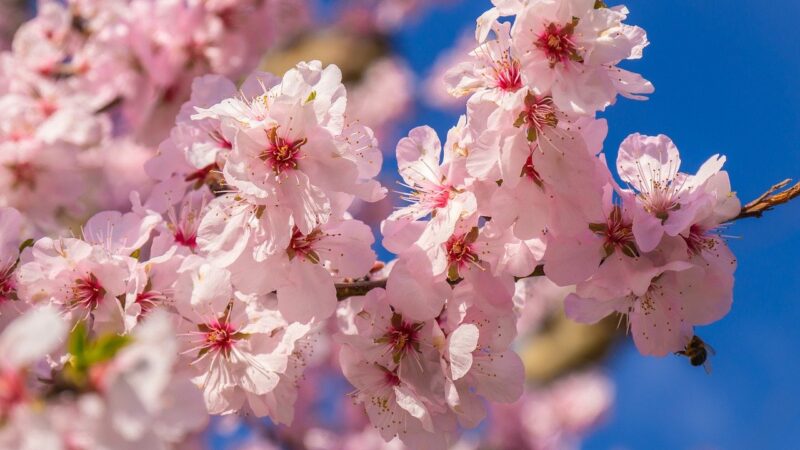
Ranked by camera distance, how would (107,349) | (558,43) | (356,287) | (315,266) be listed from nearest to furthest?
(107,349)
(558,43)
(315,266)
(356,287)

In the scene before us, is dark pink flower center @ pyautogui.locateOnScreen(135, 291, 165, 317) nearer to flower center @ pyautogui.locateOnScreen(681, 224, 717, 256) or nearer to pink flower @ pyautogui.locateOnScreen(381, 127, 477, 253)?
pink flower @ pyautogui.locateOnScreen(381, 127, 477, 253)

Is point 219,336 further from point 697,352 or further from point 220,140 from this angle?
point 697,352

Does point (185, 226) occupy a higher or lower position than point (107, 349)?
lower

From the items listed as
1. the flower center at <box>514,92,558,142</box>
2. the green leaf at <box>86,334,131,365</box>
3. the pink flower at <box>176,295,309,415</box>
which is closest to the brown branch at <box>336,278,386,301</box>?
the pink flower at <box>176,295,309,415</box>

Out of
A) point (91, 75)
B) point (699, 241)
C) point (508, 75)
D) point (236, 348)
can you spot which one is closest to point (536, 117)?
point (508, 75)

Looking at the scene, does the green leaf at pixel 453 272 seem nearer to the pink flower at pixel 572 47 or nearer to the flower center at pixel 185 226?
the pink flower at pixel 572 47

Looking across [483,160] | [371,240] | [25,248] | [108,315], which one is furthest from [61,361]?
[483,160]
